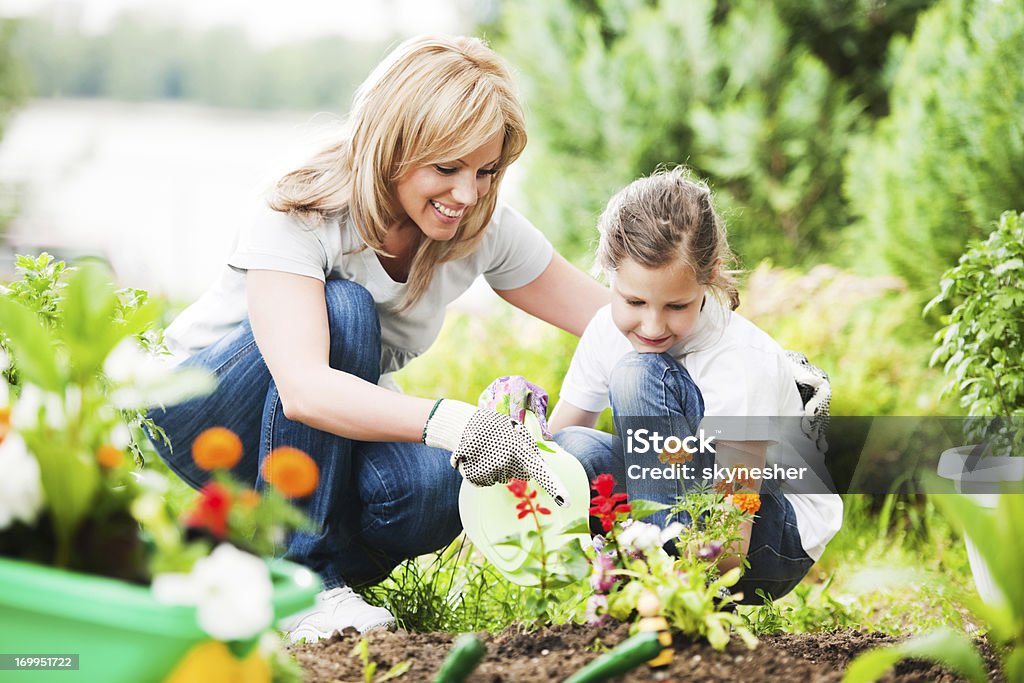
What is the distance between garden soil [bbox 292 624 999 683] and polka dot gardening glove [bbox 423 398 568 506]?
0.27 meters

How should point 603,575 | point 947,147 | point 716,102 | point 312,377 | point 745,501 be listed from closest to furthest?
1. point 603,575
2. point 745,501
3. point 312,377
4. point 947,147
5. point 716,102

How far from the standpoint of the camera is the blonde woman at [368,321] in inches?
71.3

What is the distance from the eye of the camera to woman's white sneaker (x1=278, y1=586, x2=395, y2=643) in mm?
1785

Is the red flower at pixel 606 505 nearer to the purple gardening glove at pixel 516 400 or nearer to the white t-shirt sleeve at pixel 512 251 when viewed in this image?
the purple gardening glove at pixel 516 400

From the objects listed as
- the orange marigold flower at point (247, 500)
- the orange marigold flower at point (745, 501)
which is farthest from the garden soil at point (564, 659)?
the orange marigold flower at point (247, 500)

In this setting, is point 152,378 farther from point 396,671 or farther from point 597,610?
point 597,610

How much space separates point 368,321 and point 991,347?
4.16 feet

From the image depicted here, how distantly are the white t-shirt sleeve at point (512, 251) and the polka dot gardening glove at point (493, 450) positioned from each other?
63 cm

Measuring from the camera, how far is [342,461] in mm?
1974

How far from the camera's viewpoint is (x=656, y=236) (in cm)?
196

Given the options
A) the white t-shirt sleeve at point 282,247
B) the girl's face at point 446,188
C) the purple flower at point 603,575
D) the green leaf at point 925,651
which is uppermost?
the girl's face at point 446,188

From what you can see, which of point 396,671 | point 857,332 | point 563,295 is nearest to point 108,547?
point 396,671

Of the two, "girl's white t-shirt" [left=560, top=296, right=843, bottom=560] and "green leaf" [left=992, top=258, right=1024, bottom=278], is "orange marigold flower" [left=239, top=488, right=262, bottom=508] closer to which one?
"girl's white t-shirt" [left=560, top=296, right=843, bottom=560]

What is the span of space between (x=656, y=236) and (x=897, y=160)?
7.21 feet
